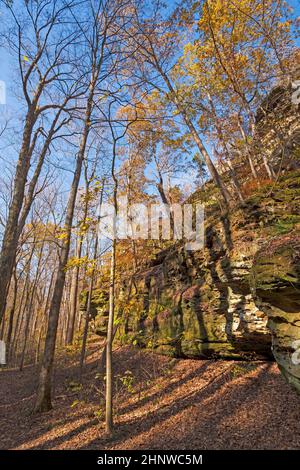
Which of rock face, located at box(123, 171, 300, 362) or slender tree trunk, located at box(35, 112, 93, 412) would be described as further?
slender tree trunk, located at box(35, 112, 93, 412)

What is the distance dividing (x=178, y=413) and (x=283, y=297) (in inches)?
135

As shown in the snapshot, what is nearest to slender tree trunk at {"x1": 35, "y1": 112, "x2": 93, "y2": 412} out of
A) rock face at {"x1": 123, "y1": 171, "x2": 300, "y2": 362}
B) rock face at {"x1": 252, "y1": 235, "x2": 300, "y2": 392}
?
rock face at {"x1": 123, "y1": 171, "x2": 300, "y2": 362}

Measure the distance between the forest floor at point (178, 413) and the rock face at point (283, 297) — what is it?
35.7 inches

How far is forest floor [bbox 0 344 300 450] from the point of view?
15.0 ft

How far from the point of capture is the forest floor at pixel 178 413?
15.0ft

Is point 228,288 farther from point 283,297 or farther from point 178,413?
point 178,413

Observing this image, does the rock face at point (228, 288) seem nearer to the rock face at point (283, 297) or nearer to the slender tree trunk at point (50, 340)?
the rock face at point (283, 297)

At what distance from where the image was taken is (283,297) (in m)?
5.20

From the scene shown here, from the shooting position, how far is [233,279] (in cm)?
711

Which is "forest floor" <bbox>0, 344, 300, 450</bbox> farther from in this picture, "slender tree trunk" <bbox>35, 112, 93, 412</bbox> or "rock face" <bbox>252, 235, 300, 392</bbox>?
"rock face" <bbox>252, 235, 300, 392</bbox>

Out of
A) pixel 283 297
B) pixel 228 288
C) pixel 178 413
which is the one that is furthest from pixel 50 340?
pixel 283 297

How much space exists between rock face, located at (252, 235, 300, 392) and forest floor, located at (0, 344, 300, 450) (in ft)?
2.98
